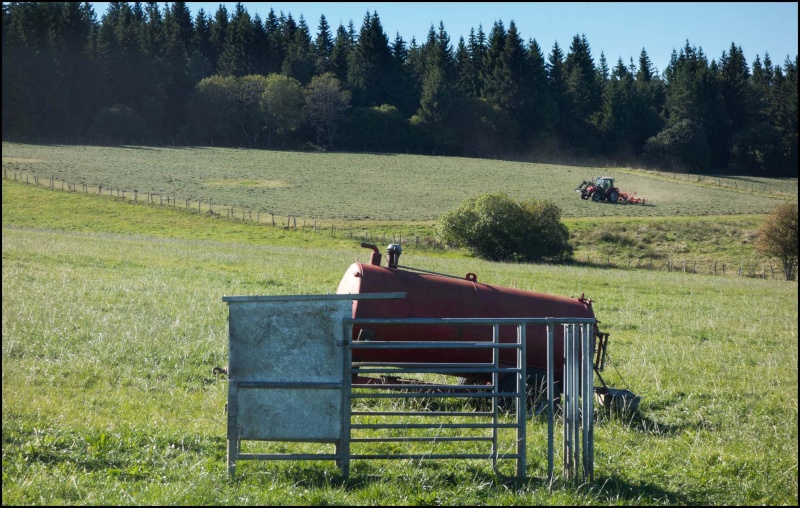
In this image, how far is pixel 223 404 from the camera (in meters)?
9.80

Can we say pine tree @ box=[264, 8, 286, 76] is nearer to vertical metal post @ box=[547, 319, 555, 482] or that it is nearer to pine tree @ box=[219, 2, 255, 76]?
pine tree @ box=[219, 2, 255, 76]

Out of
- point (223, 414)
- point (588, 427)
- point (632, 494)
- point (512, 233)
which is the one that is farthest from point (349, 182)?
point (632, 494)

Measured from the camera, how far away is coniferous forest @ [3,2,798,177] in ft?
318

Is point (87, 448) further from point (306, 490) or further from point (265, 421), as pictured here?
point (306, 490)

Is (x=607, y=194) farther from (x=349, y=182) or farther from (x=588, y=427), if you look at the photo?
(x=588, y=427)

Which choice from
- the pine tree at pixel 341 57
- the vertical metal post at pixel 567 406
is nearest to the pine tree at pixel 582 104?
the pine tree at pixel 341 57

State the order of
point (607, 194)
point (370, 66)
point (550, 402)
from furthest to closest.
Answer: point (370, 66), point (607, 194), point (550, 402)

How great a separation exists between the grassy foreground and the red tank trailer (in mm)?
1398

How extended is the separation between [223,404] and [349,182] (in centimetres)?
7219

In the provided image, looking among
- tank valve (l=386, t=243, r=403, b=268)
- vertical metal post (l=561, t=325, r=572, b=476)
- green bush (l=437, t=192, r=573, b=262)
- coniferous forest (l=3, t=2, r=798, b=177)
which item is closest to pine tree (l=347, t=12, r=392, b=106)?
coniferous forest (l=3, t=2, r=798, b=177)

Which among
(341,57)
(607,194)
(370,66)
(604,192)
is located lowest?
(607,194)

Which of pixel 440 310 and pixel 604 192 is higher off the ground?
pixel 604 192

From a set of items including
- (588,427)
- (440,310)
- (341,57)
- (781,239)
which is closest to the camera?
(588,427)

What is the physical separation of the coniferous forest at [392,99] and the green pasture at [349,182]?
7.48 m
